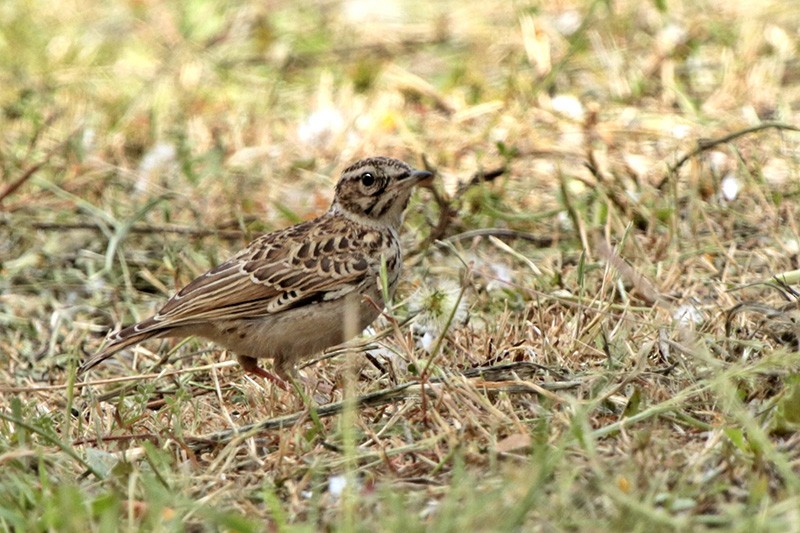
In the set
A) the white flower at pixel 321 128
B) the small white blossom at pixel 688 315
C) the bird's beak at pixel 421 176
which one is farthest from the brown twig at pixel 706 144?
the white flower at pixel 321 128

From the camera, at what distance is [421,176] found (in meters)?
6.22

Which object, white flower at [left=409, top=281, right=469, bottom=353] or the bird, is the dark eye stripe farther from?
white flower at [left=409, top=281, right=469, bottom=353]

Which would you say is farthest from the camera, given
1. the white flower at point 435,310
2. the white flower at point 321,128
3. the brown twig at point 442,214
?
the white flower at point 321,128

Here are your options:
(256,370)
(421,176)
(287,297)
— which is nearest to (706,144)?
(421,176)

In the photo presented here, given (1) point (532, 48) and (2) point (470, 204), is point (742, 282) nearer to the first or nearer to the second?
(2) point (470, 204)

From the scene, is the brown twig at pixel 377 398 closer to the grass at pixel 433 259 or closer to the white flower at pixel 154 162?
the grass at pixel 433 259

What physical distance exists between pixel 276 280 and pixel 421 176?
2.95 ft

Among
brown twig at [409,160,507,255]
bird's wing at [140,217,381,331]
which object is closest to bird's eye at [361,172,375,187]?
bird's wing at [140,217,381,331]

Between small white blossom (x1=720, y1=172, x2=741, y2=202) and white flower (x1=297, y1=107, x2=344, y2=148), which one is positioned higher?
white flower (x1=297, y1=107, x2=344, y2=148)

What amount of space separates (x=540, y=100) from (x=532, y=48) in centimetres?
85

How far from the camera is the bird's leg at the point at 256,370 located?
18.7ft

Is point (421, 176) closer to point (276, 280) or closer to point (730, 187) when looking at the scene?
point (276, 280)

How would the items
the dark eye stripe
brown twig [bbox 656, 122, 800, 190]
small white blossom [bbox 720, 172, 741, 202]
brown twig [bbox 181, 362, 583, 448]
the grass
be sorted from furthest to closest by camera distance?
small white blossom [bbox 720, 172, 741, 202] < brown twig [bbox 656, 122, 800, 190] < the dark eye stripe < brown twig [bbox 181, 362, 583, 448] < the grass

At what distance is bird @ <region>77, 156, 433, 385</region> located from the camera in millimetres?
5758
